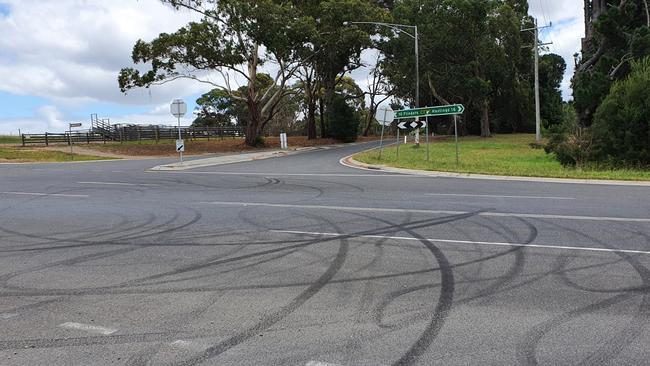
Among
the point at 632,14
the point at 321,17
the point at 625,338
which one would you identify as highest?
the point at 321,17

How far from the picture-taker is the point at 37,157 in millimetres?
36812

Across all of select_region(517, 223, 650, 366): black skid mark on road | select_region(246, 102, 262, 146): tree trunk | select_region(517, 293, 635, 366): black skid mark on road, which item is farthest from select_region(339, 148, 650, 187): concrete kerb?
select_region(246, 102, 262, 146): tree trunk

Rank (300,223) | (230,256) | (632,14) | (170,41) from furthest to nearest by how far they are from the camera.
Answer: (170,41) < (632,14) < (300,223) < (230,256)

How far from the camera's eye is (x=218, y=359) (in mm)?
4031

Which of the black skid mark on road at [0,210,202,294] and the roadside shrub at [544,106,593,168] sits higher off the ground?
the roadside shrub at [544,106,593,168]

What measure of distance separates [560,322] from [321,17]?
137 ft

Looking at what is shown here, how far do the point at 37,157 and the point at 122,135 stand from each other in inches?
695

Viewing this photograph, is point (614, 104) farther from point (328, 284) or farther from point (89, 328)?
point (89, 328)

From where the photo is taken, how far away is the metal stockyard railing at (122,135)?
49250mm

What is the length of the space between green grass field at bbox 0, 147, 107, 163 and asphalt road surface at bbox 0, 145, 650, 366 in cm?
2683

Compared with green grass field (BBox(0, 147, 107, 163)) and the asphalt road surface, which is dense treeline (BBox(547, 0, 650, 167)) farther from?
green grass field (BBox(0, 147, 107, 163))

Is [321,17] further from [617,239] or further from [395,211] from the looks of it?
[617,239]

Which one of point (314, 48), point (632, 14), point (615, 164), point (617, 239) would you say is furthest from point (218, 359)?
point (314, 48)

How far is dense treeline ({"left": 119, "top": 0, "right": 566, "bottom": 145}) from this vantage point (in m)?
40.2
